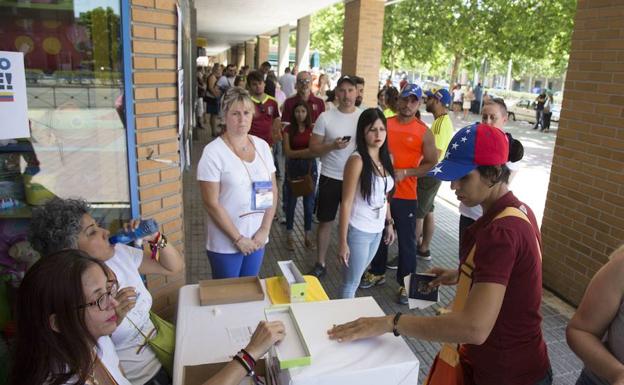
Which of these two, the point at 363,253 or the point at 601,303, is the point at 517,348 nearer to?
the point at 601,303

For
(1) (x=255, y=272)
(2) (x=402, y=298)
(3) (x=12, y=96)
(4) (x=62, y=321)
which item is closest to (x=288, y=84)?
(2) (x=402, y=298)

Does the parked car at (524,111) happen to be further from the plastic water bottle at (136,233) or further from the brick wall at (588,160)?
the plastic water bottle at (136,233)

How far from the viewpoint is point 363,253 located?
11.2 ft

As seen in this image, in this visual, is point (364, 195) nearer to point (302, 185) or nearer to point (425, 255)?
point (302, 185)

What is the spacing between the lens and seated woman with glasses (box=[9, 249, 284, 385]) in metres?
1.41

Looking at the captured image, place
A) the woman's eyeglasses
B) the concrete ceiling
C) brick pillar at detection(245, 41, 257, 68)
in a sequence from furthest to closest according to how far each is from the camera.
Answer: brick pillar at detection(245, 41, 257, 68) < the concrete ceiling < the woman's eyeglasses

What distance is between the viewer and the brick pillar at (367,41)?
407 inches

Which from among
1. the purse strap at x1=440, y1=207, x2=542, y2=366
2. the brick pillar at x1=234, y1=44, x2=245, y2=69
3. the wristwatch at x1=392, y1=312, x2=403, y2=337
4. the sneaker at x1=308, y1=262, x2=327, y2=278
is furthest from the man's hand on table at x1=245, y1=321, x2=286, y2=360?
the brick pillar at x1=234, y1=44, x2=245, y2=69

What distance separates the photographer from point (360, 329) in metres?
1.80

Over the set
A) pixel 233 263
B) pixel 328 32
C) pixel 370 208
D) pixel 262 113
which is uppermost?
pixel 328 32

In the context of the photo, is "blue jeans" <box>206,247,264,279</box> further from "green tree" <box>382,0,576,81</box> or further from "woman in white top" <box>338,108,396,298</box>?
"green tree" <box>382,0,576,81</box>

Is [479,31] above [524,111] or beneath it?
above

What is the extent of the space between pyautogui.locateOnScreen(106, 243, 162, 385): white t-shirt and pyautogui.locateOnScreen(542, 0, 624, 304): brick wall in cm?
360

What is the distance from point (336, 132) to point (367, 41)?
668cm
